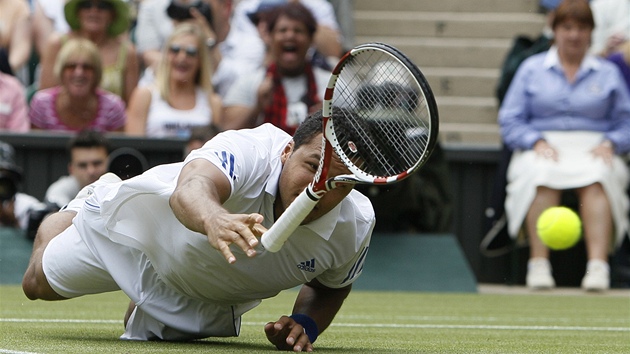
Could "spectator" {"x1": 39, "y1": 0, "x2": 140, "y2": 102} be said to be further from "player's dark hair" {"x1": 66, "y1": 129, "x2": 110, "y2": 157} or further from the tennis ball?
the tennis ball

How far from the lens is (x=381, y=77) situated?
414 cm

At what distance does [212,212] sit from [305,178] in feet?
1.65

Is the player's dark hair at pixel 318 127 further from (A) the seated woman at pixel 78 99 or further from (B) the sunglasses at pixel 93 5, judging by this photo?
(B) the sunglasses at pixel 93 5

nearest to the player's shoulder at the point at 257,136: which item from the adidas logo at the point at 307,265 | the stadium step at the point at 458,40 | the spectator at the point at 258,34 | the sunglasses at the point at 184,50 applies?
the adidas logo at the point at 307,265

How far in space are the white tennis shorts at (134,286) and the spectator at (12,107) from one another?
5.69m

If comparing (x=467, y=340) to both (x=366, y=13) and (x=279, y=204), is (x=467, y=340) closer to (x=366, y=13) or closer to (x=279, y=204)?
(x=279, y=204)

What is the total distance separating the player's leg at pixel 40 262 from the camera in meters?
4.85

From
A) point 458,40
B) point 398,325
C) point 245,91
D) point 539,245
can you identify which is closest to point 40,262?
point 398,325

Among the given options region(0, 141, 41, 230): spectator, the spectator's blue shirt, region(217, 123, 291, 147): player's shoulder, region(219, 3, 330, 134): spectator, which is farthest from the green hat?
region(217, 123, 291, 147): player's shoulder

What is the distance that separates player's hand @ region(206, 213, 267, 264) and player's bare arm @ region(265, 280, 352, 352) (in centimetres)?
82

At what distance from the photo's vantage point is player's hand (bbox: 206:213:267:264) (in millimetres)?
3346

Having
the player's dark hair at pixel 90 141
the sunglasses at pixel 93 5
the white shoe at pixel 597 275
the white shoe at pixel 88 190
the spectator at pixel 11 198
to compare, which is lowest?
the white shoe at pixel 597 275

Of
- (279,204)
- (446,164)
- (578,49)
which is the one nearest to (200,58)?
(446,164)

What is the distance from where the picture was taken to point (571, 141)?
9711 mm
